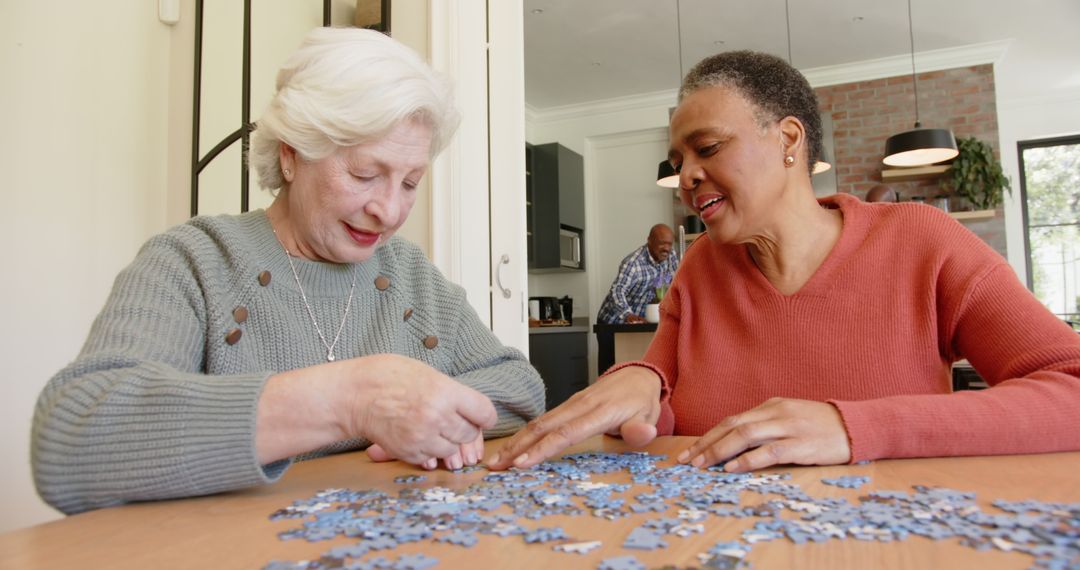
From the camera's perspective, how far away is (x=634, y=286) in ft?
21.6

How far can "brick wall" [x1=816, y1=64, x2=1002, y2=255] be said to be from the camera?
715 cm

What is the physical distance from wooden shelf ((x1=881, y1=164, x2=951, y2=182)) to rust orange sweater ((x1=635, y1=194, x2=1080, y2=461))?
19.9 feet

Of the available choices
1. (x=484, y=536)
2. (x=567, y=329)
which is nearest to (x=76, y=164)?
(x=484, y=536)

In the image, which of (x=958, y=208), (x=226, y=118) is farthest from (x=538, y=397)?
(x=958, y=208)

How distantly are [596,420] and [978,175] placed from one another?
6.95 meters

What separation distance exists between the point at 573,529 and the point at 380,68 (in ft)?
3.04

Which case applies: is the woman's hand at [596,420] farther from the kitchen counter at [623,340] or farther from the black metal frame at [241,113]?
the kitchen counter at [623,340]

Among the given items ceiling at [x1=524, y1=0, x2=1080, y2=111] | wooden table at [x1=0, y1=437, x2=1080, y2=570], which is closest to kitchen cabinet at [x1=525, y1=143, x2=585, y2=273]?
ceiling at [x1=524, y1=0, x2=1080, y2=111]

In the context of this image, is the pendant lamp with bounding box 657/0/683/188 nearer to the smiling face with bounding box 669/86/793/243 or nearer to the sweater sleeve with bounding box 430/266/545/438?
the smiling face with bounding box 669/86/793/243

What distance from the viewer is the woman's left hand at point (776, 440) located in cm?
103

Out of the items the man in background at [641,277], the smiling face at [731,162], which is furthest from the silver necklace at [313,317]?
the man in background at [641,277]

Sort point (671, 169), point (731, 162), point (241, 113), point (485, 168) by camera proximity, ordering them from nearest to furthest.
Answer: point (731, 162) < point (485, 168) < point (241, 113) < point (671, 169)

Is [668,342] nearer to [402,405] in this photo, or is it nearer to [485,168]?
[402,405]

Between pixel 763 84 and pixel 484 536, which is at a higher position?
pixel 763 84
